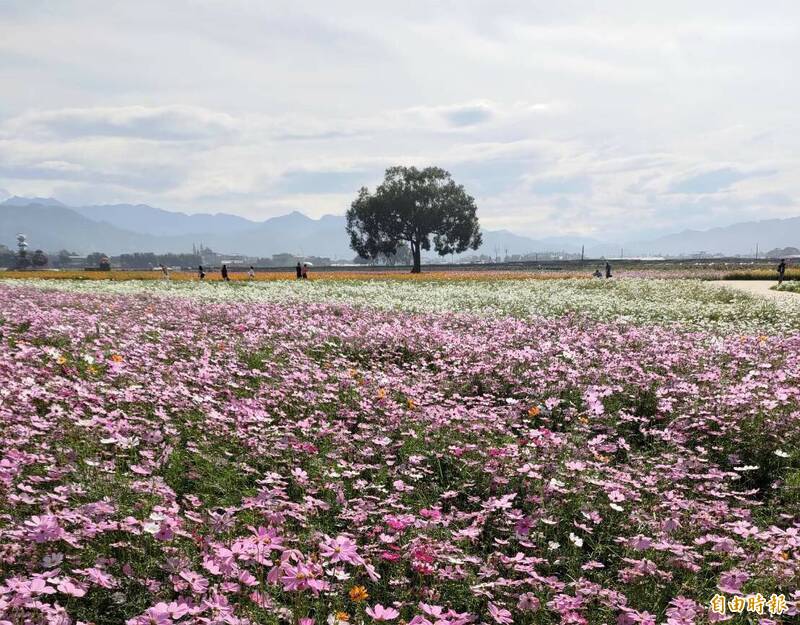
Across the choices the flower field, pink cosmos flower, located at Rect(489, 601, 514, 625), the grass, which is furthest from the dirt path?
pink cosmos flower, located at Rect(489, 601, 514, 625)

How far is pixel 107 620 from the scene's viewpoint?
3557mm

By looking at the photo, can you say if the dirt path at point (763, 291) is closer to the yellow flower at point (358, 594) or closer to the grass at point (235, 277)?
the grass at point (235, 277)

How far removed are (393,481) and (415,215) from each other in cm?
6946

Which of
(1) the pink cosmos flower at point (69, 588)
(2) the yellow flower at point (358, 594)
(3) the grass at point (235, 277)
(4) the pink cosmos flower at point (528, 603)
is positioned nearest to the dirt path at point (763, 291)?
(3) the grass at point (235, 277)

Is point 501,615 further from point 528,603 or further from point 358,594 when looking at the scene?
point 358,594

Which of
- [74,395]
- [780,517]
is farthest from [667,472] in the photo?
[74,395]

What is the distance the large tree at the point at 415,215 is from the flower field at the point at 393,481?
63.6m

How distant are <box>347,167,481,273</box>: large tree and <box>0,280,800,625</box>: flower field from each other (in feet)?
209

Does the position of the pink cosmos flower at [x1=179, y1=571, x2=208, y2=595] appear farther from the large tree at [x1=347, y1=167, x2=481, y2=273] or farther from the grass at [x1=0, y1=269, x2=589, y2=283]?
the large tree at [x1=347, y1=167, x2=481, y2=273]

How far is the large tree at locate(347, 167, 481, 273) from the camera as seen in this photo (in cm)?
7362

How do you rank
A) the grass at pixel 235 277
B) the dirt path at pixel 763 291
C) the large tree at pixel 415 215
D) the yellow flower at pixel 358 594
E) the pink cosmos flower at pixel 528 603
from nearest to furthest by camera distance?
the yellow flower at pixel 358 594
the pink cosmos flower at pixel 528 603
the dirt path at pixel 763 291
the grass at pixel 235 277
the large tree at pixel 415 215

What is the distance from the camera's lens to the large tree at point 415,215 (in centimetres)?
7362

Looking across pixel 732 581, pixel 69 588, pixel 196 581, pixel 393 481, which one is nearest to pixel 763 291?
pixel 393 481

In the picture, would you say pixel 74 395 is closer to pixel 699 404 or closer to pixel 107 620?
pixel 107 620
